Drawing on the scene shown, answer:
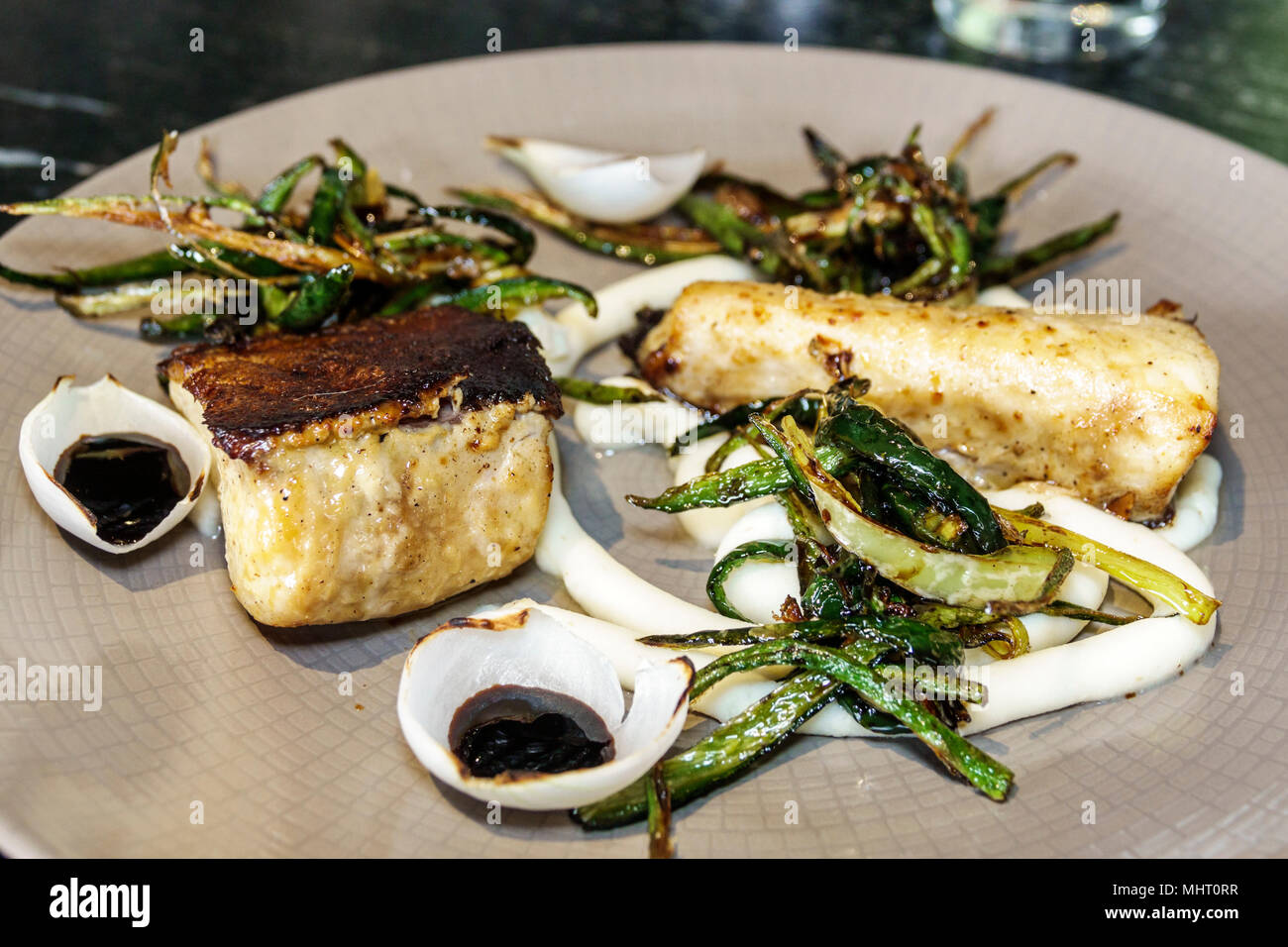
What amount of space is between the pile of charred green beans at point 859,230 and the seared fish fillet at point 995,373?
42cm

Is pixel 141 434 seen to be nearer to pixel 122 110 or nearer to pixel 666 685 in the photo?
pixel 666 685

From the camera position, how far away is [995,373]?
3807mm

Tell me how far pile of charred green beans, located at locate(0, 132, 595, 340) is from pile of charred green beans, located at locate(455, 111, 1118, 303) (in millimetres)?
557

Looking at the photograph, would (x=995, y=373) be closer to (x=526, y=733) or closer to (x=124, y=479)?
(x=526, y=733)

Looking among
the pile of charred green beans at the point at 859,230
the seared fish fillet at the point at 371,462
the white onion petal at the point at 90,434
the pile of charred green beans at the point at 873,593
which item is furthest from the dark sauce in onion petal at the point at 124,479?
the pile of charred green beans at the point at 859,230

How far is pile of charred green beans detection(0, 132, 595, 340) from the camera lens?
4035 millimetres

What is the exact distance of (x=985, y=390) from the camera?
3809 millimetres

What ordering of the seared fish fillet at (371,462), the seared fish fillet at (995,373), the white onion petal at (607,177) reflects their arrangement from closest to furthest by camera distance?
the seared fish fillet at (371,462) < the seared fish fillet at (995,373) < the white onion petal at (607,177)

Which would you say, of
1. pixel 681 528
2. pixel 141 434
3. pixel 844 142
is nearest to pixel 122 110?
pixel 141 434

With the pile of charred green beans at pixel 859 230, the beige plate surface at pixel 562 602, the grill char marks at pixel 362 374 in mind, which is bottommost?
the beige plate surface at pixel 562 602

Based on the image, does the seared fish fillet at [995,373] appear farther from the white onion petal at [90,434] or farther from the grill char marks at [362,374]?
the white onion petal at [90,434]

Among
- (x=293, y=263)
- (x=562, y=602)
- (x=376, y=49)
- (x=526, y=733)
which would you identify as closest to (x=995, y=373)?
(x=562, y=602)

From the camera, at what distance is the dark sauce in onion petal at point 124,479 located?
3.42 m

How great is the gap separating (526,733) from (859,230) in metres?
2.70
